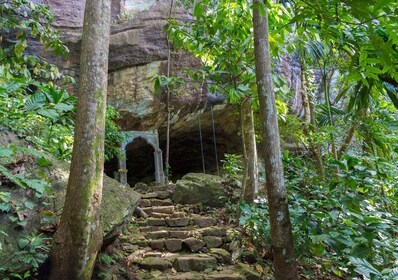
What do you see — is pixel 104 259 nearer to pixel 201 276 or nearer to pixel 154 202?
pixel 201 276

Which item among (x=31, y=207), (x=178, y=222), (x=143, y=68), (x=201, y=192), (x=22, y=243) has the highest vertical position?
(x=143, y=68)

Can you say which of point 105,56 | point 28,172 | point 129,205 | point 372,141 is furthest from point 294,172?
point 28,172

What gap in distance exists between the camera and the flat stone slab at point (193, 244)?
4023 mm

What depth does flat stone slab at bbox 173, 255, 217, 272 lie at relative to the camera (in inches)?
140

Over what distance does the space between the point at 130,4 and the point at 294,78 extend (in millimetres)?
6459

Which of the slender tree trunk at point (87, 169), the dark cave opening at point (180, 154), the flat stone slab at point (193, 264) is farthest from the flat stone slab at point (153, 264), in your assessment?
the dark cave opening at point (180, 154)

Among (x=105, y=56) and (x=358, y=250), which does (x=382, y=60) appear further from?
(x=105, y=56)

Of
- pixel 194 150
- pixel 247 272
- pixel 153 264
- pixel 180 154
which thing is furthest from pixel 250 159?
pixel 180 154

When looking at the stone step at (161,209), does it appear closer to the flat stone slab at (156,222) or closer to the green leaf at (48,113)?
the flat stone slab at (156,222)

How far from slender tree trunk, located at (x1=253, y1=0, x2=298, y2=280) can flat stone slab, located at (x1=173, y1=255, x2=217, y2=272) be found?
4.75ft

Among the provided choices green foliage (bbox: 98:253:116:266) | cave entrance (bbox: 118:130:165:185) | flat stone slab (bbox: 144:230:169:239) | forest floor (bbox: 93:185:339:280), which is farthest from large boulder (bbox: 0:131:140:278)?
cave entrance (bbox: 118:130:165:185)

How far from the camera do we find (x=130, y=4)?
448 inches

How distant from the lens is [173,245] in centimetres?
403

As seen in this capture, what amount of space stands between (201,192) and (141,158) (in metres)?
5.96
